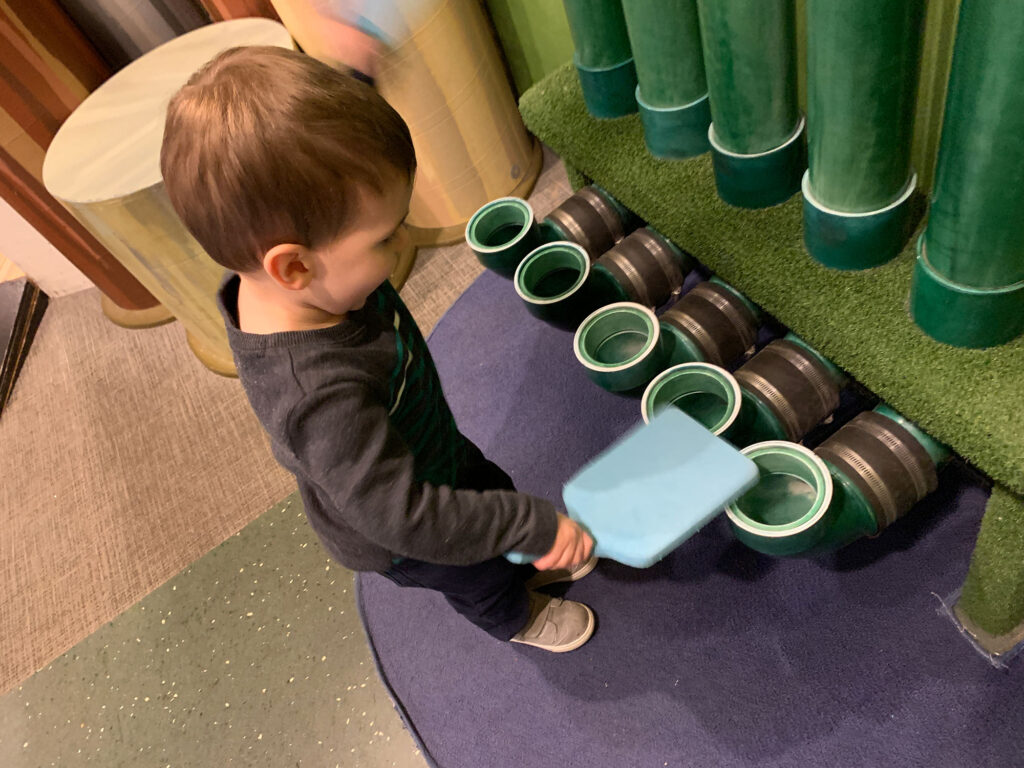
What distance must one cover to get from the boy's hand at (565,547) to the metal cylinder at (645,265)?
464mm

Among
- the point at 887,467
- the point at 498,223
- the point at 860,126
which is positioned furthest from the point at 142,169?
the point at 887,467

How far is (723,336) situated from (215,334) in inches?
39.7

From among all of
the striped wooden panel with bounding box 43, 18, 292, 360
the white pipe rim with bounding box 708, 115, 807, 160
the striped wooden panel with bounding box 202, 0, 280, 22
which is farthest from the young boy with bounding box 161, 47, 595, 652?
the striped wooden panel with bounding box 202, 0, 280, 22

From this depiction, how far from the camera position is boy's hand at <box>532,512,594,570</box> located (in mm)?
640

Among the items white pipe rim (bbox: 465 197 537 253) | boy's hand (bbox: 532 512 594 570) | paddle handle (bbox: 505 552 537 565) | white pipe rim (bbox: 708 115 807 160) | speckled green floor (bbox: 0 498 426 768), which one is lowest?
speckled green floor (bbox: 0 498 426 768)

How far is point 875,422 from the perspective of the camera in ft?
2.51

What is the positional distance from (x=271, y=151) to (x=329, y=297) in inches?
5.0

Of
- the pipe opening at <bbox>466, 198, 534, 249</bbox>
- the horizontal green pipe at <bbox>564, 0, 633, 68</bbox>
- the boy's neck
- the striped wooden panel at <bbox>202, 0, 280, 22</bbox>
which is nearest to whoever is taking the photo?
the boy's neck

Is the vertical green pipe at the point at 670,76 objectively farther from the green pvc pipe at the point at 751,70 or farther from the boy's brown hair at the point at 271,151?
the boy's brown hair at the point at 271,151

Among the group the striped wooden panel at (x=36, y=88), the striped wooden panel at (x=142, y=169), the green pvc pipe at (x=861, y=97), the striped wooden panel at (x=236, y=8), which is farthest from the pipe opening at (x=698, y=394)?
the striped wooden panel at (x=36, y=88)

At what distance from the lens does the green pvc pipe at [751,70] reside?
2.26 feet

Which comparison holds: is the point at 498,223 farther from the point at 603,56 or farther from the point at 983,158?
the point at 983,158

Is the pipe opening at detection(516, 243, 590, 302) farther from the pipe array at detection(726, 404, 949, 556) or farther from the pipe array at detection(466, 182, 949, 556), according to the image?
the pipe array at detection(726, 404, 949, 556)

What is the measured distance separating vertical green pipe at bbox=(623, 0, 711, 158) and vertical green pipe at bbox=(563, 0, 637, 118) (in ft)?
0.20
